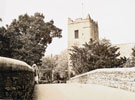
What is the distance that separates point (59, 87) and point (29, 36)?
60.1ft

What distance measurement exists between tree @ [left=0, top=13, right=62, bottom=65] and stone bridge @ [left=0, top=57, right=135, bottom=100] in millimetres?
11640

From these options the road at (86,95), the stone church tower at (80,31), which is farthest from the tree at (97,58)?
the stone church tower at (80,31)

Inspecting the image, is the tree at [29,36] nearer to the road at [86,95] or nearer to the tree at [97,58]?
the tree at [97,58]

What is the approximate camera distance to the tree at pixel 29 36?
24.8m

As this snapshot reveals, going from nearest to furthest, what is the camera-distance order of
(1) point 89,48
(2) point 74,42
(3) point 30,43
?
(1) point 89,48 → (3) point 30,43 → (2) point 74,42

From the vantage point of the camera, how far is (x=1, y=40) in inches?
917

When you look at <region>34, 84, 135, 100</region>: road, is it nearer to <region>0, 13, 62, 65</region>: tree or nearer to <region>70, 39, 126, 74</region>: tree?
<region>70, 39, 126, 74</region>: tree

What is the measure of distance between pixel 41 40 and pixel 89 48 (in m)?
14.8

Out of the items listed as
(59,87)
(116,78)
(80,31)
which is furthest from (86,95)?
(80,31)

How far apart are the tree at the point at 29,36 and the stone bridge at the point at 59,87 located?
11.6 metres

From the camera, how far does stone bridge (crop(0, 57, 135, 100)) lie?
3.09m

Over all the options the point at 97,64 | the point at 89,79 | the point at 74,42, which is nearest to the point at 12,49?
the point at 97,64

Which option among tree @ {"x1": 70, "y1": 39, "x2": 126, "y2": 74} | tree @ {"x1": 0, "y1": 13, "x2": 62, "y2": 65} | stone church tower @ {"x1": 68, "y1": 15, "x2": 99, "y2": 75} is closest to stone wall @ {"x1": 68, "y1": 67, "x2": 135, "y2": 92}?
tree @ {"x1": 70, "y1": 39, "x2": 126, "y2": 74}

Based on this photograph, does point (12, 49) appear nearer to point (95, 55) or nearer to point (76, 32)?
point (95, 55)
